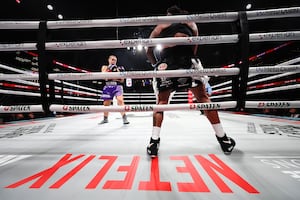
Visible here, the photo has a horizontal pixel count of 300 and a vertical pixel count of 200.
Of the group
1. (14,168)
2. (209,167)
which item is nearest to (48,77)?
(14,168)

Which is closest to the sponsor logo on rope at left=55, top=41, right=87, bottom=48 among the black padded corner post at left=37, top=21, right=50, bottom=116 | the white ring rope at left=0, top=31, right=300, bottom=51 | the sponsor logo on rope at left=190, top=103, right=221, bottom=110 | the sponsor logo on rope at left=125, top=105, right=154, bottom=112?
the white ring rope at left=0, top=31, right=300, bottom=51

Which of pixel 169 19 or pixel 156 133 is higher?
pixel 169 19

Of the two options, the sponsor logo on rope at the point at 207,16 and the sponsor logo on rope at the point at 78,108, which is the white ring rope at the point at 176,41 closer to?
the sponsor logo on rope at the point at 207,16

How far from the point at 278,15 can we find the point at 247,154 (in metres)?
1.23

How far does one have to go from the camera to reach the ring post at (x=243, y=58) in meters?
1.21

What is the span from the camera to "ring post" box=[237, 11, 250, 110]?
1.21 meters

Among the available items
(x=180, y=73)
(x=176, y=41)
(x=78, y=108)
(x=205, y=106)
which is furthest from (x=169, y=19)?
(x=78, y=108)

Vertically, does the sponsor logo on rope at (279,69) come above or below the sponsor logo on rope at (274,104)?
above

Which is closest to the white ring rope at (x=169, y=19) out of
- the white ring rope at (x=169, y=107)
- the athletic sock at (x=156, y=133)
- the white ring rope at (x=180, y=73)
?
the white ring rope at (x=180, y=73)

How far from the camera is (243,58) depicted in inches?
47.8

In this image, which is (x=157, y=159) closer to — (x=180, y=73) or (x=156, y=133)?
(x=156, y=133)

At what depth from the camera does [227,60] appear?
39.1ft

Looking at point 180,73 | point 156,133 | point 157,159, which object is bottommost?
point 157,159

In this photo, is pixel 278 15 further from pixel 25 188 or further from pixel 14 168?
pixel 14 168
